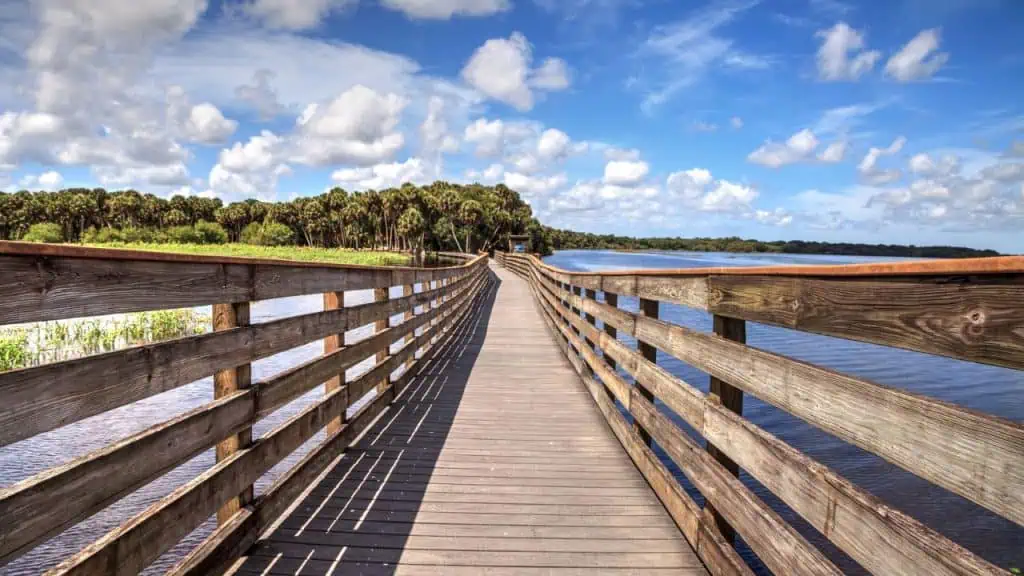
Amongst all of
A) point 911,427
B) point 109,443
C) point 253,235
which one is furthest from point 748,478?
point 253,235

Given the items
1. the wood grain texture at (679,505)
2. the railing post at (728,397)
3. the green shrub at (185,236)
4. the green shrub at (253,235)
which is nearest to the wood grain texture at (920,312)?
the railing post at (728,397)

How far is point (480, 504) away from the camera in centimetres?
361

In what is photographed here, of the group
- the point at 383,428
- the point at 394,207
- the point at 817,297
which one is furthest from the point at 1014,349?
the point at 394,207

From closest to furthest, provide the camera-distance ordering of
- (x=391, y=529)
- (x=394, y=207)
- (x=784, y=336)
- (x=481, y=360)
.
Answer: (x=391, y=529)
(x=481, y=360)
(x=784, y=336)
(x=394, y=207)

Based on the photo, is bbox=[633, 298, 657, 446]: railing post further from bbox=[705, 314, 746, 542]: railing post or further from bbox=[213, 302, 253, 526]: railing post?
bbox=[213, 302, 253, 526]: railing post

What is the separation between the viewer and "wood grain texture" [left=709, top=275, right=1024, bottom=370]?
1297 mm

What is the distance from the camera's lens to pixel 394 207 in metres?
77.1

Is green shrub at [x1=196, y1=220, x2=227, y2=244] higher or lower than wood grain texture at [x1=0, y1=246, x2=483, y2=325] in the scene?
higher

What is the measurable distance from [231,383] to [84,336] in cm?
1195

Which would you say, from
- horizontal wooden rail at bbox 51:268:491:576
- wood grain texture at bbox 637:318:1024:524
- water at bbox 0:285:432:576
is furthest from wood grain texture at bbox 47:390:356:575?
wood grain texture at bbox 637:318:1024:524

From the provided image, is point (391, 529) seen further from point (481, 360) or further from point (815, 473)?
point (481, 360)

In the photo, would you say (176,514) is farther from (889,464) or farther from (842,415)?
(889,464)

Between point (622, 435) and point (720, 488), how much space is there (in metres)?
2.12

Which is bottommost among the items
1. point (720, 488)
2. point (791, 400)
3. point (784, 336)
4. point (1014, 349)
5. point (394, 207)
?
point (784, 336)
